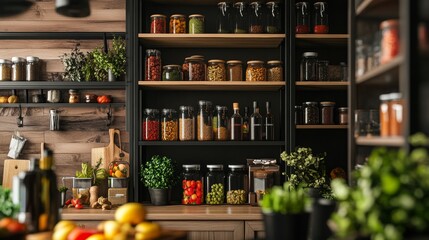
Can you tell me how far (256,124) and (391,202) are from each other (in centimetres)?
278

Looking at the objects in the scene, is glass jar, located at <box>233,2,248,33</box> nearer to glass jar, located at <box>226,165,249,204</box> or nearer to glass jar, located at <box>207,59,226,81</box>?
glass jar, located at <box>207,59,226,81</box>

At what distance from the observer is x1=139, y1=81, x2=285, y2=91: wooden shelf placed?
14.3 ft

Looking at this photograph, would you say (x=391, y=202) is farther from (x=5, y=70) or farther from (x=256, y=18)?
(x=5, y=70)

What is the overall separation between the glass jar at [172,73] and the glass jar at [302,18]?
34.1 inches

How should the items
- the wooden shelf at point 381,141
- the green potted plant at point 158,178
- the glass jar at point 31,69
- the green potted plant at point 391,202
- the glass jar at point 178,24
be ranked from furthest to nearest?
1. the glass jar at point 31,69
2. the glass jar at point 178,24
3. the green potted plant at point 158,178
4. the wooden shelf at point 381,141
5. the green potted plant at point 391,202

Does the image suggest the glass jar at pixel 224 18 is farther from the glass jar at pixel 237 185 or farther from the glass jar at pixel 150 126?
the glass jar at pixel 237 185

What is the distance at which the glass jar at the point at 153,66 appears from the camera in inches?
174

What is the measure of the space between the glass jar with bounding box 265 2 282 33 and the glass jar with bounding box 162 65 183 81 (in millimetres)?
678

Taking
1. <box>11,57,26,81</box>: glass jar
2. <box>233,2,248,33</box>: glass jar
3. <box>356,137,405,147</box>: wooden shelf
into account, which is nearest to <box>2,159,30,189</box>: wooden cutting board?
<box>11,57,26,81</box>: glass jar

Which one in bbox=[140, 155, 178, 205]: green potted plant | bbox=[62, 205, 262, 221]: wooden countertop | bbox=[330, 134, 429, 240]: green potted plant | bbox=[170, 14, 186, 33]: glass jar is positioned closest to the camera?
bbox=[330, 134, 429, 240]: green potted plant

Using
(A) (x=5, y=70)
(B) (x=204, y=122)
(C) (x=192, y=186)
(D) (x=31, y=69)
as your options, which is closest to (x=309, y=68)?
(B) (x=204, y=122)

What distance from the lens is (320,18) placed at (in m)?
4.46

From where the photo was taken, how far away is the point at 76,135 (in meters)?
4.71

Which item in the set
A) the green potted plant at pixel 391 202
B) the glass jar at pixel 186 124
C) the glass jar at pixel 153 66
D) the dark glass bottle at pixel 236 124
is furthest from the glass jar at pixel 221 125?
the green potted plant at pixel 391 202
